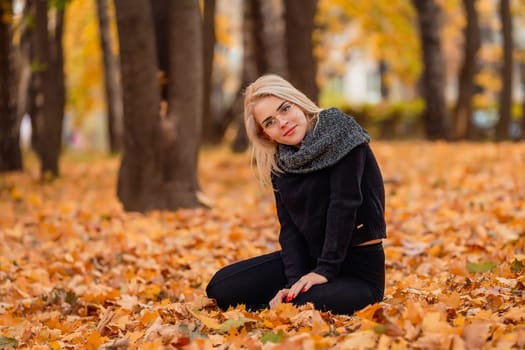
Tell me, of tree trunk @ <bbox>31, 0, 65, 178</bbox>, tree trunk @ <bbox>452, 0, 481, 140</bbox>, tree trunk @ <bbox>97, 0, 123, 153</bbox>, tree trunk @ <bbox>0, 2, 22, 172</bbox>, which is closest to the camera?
tree trunk @ <bbox>31, 0, 65, 178</bbox>

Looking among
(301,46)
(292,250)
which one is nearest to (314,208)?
(292,250)

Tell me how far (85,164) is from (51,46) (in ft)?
12.8

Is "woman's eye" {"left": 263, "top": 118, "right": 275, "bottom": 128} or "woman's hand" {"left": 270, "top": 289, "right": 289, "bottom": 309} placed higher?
"woman's eye" {"left": 263, "top": 118, "right": 275, "bottom": 128}

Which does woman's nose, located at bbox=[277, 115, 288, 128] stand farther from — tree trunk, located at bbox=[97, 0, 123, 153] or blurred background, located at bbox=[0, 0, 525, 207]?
tree trunk, located at bbox=[97, 0, 123, 153]

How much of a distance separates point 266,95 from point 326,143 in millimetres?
450

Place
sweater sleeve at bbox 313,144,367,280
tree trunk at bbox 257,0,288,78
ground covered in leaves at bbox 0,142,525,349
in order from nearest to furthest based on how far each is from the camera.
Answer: ground covered in leaves at bbox 0,142,525,349, sweater sleeve at bbox 313,144,367,280, tree trunk at bbox 257,0,288,78

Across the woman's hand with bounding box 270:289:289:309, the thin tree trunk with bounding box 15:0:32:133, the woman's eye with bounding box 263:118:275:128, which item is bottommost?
the woman's hand with bounding box 270:289:289:309

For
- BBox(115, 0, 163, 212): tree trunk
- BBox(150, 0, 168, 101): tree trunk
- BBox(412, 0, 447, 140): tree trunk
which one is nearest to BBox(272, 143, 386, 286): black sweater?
BBox(115, 0, 163, 212): tree trunk

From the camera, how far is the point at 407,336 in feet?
10.5

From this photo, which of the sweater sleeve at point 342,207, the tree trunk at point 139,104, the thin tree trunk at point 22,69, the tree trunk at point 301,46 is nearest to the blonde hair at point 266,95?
the sweater sleeve at point 342,207

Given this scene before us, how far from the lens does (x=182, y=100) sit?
834cm

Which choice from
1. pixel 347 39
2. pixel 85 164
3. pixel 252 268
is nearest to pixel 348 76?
pixel 347 39

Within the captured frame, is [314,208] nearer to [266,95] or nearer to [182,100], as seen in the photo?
[266,95]

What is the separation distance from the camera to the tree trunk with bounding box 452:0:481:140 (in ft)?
49.3
